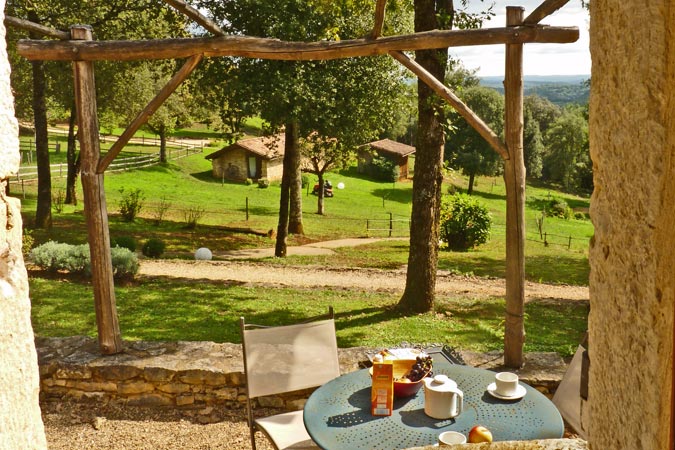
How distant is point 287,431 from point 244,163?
30.6 meters

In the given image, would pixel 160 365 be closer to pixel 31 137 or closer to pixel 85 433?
pixel 85 433

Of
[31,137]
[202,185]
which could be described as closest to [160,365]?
[202,185]

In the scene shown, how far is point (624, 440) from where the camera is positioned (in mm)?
1436

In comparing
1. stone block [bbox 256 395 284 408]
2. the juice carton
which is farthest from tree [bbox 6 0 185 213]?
the juice carton

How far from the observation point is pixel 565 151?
51.9 meters

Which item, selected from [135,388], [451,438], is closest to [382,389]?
[451,438]

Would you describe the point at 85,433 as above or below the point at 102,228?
below

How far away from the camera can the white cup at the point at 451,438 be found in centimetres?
302

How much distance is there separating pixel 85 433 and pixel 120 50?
317cm

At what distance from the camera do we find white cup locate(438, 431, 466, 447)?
302 cm

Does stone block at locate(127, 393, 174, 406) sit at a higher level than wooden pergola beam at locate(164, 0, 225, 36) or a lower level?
lower

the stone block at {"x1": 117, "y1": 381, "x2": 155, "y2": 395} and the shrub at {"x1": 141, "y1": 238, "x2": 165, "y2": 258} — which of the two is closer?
the stone block at {"x1": 117, "y1": 381, "x2": 155, "y2": 395}

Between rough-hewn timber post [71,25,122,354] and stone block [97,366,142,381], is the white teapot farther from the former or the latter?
rough-hewn timber post [71,25,122,354]

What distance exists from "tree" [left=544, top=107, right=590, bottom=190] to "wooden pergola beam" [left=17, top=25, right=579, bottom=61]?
155 ft
